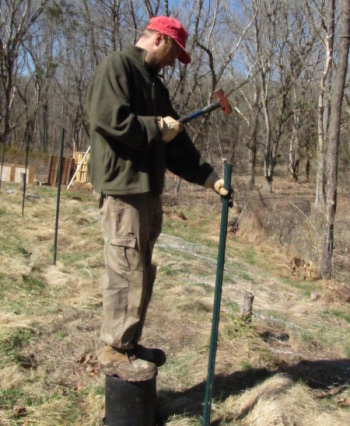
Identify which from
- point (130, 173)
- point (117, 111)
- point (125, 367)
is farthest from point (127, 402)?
point (117, 111)

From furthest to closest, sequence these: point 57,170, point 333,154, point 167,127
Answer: point 57,170
point 333,154
point 167,127

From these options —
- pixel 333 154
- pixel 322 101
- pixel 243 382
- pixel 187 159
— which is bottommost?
pixel 243 382

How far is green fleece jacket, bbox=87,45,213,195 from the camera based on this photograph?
81.9 inches

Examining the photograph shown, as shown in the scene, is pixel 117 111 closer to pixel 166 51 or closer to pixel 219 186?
pixel 166 51

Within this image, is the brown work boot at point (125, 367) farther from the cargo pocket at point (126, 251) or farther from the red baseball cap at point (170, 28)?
the red baseball cap at point (170, 28)

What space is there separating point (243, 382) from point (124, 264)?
4.06 feet

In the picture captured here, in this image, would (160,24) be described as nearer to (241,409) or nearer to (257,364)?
(241,409)

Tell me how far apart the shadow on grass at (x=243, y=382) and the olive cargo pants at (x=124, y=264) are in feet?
1.80

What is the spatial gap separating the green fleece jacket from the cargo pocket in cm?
21

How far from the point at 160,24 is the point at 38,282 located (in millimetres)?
2870

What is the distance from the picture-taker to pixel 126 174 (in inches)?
86.7

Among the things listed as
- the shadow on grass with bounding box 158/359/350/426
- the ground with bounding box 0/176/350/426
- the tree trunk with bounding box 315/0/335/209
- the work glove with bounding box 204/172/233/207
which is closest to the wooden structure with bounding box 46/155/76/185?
the tree trunk with bounding box 315/0/335/209

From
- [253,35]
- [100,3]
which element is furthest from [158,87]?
[253,35]

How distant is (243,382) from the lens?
2.96 meters
